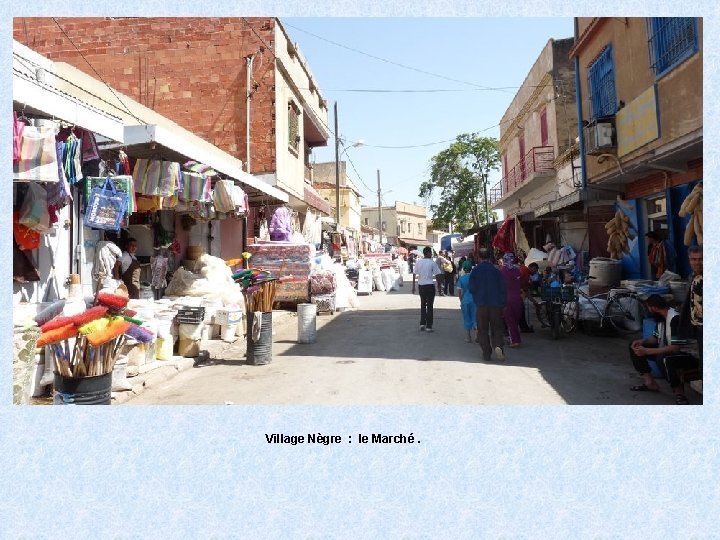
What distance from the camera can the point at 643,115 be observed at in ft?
28.5

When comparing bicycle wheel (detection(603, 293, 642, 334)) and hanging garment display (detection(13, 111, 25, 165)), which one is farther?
bicycle wheel (detection(603, 293, 642, 334))

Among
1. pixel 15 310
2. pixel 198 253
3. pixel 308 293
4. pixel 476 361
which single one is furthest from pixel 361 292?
pixel 15 310

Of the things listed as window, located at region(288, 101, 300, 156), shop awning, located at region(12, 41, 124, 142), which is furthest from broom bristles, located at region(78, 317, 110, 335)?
window, located at region(288, 101, 300, 156)

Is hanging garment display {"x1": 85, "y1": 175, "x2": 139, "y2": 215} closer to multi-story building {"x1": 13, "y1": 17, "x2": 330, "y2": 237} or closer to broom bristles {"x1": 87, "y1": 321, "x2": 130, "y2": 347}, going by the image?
broom bristles {"x1": 87, "y1": 321, "x2": 130, "y2": 347}

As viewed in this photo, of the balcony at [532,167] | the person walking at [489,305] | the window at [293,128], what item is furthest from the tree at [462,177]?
the person walking at [489,305]

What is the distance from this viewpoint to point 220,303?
9273 millimetres

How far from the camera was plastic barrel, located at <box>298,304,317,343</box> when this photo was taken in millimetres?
9008

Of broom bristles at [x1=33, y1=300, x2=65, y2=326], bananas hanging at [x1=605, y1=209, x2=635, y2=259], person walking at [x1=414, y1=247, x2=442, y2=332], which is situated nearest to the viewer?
broom bristles at [x1=33, y1=300, x2=65, y2=326]

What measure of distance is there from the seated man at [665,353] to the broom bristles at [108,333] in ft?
17.0

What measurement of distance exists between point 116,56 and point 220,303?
10.0m

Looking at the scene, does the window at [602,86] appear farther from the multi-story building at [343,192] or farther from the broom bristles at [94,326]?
the multi-story building at [343,192]

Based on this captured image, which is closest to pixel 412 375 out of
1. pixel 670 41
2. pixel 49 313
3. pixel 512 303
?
pixel 512 303

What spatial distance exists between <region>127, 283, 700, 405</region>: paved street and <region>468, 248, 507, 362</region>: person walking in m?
0.28

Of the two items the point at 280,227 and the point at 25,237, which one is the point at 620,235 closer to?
the point at 280,227
